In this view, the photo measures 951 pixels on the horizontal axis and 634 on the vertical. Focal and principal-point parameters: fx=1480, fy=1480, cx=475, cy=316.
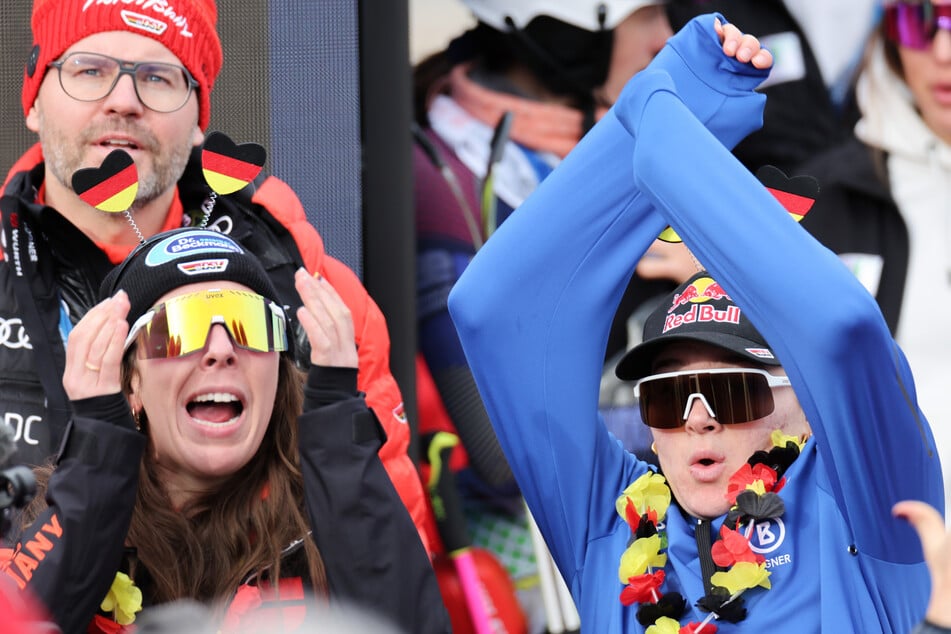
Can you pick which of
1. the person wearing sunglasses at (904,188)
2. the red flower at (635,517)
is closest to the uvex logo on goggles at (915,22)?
the person wearing sunglasses at (904,188)

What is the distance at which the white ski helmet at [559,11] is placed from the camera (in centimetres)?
427

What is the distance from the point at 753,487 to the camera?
233 cm

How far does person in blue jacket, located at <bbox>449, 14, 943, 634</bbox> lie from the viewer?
2031 millimetres

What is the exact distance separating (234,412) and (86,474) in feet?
1.02

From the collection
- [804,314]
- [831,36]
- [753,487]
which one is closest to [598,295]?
[753,487]

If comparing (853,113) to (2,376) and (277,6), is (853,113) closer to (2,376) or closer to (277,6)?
(277,6)

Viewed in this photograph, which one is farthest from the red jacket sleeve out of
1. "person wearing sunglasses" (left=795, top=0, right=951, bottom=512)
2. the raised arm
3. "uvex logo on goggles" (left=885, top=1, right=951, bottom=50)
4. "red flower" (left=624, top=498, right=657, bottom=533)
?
"uvex logo on goggles" (left=885, top=1, right=951, bottom=50)

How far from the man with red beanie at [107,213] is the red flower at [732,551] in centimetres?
88

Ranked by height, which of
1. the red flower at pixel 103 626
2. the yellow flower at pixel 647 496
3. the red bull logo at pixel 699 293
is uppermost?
the red bull logo at pixel 699 293

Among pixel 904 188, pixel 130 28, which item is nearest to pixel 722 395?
pixel 130 28

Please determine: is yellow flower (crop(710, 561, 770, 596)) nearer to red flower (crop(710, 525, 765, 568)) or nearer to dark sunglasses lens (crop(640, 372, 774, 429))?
red flower (crop(710, 525, 765, 568))

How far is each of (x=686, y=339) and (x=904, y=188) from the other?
211 cm

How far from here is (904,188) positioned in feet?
14.2

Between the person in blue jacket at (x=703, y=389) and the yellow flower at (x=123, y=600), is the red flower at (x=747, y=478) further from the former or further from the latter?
the yellow flower at (x=123, y=600)
